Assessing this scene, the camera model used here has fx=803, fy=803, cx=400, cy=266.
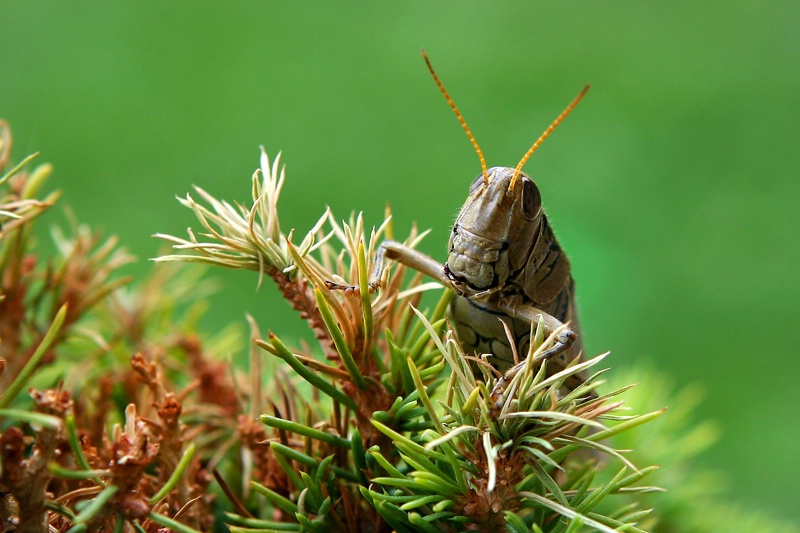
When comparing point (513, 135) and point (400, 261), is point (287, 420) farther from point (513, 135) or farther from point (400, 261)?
point (513, 135)

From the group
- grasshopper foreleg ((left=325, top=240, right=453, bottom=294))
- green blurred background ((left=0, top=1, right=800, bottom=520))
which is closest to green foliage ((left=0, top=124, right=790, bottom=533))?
grasshopper foreleg ((left=325, top=240, right=453, bottom=294))

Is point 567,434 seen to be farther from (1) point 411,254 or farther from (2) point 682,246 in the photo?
(2) point 682,246

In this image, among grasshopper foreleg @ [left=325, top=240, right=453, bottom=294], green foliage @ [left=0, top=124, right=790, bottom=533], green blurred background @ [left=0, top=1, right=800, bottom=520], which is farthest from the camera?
green blurred background @ [left=0, top=1, right=800, bottom=520]

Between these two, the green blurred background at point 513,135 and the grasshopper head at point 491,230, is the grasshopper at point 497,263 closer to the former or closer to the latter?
the grasshopper head at point 491,230

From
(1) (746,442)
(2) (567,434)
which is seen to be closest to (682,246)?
(1) (746,442)

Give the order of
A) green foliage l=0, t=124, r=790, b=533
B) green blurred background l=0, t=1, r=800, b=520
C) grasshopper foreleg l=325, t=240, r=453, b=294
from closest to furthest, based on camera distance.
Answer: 1. green foliage l=0, t=124, r=790, b=533
2. grasshopper foreleg l=325, t=240, r=453, b=294
3. green blurred background l=0, t=1, r=800, b=520

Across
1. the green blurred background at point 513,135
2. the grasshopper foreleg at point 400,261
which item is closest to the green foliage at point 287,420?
the grasshopper foreleg at point 400,261

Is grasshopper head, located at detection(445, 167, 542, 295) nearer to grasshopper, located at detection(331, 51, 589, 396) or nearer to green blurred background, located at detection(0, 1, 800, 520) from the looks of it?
grasshopper, located at detection(331, 51, 589, 396)
